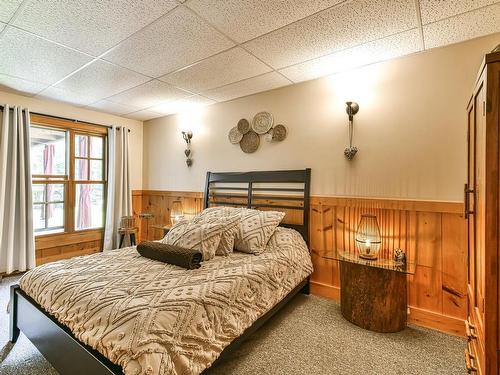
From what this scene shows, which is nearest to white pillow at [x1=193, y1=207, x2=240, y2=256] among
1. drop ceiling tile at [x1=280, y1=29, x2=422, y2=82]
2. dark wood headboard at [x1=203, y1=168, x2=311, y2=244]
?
dark wood headboard at [x1=203, y1=168, x2=311, y2=244]

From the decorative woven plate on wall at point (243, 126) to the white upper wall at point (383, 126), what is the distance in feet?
0.33

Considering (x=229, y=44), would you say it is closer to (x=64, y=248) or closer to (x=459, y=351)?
(x=459, y=351)

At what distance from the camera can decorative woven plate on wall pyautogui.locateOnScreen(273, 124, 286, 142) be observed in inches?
121

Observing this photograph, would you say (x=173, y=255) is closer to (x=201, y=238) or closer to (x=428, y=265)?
(x=201, y=238)

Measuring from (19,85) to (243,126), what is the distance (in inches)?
106

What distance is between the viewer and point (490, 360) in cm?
96

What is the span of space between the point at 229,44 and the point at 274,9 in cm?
55

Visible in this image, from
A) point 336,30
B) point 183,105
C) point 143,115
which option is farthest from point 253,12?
point 143,115

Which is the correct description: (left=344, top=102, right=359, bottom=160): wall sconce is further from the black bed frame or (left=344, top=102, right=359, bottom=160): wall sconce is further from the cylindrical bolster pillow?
the cylindrical bolster pillow

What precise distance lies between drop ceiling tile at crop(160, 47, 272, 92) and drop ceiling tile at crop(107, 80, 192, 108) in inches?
7.9

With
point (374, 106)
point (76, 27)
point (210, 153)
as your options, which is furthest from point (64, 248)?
point (374, 106)

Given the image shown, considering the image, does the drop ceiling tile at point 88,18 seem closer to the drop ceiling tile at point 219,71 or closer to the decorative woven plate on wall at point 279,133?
the drop ceiling tile at point 219,71

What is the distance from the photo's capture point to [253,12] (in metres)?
1.76

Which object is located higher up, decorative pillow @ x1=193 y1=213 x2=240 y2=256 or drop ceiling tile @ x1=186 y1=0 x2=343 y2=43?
drop ceiling tile @ x1=186 y1=0 x2=343 y2=43
